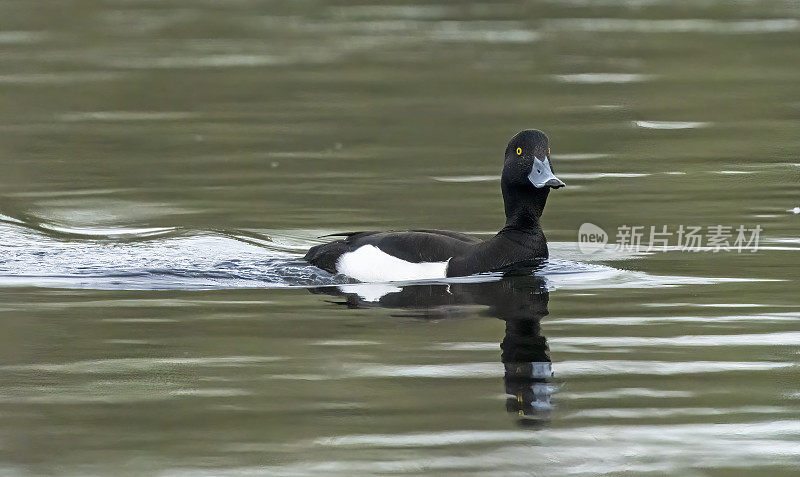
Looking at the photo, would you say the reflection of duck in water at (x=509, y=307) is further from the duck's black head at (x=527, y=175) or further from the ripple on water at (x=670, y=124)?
the ripple on water at (x=670, y=124)

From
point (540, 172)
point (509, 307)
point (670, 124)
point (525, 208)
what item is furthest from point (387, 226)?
point (670, 124)

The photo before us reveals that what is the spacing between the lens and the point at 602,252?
10.2m

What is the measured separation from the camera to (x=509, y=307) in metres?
8.52

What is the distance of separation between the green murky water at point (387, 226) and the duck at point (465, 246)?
0.19 meters

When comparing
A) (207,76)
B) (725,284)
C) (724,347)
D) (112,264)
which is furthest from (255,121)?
(724,347)

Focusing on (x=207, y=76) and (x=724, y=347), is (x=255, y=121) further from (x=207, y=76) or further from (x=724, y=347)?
(x=724, y=347)

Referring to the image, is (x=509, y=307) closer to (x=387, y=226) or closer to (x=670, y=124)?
(x=387, y=226)

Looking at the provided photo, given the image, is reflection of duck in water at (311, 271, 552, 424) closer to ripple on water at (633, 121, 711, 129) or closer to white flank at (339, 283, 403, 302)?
white flank at (339, 283, 403, 302)

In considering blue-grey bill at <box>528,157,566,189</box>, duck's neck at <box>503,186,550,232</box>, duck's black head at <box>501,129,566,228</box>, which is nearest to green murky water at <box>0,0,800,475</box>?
duck's neck at <box>503,186,550,232</box>

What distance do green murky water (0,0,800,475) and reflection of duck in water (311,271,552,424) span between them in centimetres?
3

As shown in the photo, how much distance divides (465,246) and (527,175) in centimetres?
71

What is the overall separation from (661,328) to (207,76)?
1169 cm

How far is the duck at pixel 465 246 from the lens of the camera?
9375 millimetres

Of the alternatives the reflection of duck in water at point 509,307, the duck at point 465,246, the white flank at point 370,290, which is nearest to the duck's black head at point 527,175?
the duck at point 465,246
